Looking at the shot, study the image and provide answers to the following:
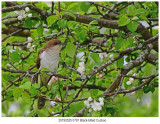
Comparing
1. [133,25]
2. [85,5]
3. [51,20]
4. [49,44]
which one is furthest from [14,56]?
[133,25]

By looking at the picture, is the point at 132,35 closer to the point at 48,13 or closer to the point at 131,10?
the point at 131,10

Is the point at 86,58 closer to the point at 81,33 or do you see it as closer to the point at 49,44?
the point at 49,44

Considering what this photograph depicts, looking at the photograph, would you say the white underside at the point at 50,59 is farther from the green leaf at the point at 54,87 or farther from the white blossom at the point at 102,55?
the green leaf at the point at 54,87

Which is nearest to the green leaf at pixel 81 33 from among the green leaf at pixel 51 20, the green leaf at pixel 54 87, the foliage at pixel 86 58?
the foliage at pixel 86 58

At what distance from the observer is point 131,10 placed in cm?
360

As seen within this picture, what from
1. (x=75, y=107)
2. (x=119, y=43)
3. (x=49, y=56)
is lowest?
(x=75, y=107)

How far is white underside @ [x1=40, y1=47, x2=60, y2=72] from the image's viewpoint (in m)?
4.51

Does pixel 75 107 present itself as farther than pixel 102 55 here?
No

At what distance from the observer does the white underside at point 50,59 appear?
451cm

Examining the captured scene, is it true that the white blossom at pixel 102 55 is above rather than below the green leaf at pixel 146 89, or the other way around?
above

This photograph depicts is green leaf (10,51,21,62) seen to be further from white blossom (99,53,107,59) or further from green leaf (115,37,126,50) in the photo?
green leaf (115,37,126,50)

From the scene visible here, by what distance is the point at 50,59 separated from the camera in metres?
4.58

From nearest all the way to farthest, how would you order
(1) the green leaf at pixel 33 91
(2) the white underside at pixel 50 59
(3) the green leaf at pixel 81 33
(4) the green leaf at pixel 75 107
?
(1) the green leaf at pixel 33 91 < (3) the green leaf at pixel 81 33 < (4) the green leaf at pixel 75 107 < (2) the white underside at pixel 50 59

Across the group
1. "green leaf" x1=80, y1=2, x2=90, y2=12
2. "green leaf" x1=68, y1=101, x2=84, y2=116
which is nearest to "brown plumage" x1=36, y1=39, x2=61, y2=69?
"green leaf" x1=80, y1=2, x2=90, y2=12
